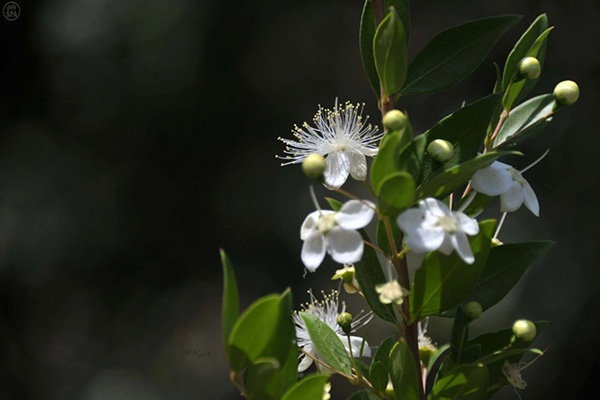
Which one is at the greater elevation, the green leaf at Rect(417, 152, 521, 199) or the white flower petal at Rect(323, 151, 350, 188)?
the green leaf at Rect(417, 152, 521, 199)

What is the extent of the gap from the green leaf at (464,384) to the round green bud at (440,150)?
0.16 metres

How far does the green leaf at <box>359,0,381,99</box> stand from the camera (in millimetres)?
750

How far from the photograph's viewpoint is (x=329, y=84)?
266 centimetres

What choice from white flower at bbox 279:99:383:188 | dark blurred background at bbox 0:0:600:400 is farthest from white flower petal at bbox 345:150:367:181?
dark blurred background at bbox 0:0:600:400

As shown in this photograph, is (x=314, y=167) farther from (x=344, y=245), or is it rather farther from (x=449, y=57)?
(x=449, y=57)

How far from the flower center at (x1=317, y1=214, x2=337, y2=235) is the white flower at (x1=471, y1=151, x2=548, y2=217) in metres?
0.12

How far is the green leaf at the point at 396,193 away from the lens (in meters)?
0.60

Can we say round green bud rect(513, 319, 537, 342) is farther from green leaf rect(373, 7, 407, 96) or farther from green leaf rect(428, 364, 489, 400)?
green leaf rect(373, 7, 407, 96)

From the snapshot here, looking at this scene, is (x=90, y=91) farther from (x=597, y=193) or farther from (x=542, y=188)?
(x=597, y=193)

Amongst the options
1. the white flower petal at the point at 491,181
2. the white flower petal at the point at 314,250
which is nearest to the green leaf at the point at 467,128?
the white flower petal at the point at 491,181

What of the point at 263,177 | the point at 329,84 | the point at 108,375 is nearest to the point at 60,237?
the point at 108,375

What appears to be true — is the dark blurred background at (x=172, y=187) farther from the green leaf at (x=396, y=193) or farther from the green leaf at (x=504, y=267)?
the green leaf at (x=396, y=193)
